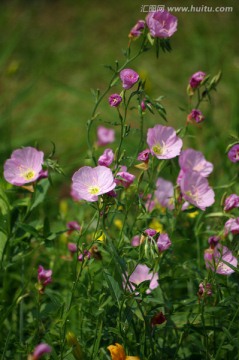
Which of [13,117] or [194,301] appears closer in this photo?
[194,301]

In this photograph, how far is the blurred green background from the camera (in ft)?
10.1

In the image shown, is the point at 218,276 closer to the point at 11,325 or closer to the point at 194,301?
the point at 194,301

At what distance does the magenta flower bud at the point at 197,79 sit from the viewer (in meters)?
1.61

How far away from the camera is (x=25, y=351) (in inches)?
56.3

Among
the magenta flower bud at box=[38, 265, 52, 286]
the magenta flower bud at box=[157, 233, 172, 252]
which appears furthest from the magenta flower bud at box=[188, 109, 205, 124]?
the magenta flower bud at box=[38, 265, 52, 286]

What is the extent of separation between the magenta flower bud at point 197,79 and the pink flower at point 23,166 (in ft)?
1.45

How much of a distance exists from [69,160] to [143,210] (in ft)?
5.20

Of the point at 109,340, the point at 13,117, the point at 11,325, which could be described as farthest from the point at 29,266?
the point at 13,117

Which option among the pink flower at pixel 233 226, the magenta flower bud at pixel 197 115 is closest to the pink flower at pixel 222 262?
the pink flower at pixel 233 226

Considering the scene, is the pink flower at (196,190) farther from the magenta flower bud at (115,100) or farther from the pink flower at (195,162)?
the magenta flower bud at (115,100)

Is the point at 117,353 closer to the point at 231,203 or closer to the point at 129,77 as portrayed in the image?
the point at 231,203

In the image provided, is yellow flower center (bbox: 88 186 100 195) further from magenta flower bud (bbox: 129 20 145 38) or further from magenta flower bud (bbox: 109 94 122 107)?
magenta flower bud (bbox: 129 20 145 38)

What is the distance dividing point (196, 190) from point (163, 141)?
156 mm

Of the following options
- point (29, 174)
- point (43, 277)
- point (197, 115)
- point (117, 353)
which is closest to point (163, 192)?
point (197, 115)
